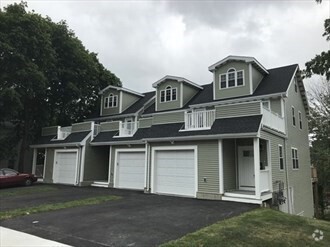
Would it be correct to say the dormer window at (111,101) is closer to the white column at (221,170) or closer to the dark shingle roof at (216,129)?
the dark shingle roof at (216,129)

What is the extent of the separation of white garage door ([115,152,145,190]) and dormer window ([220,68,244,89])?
6.84m

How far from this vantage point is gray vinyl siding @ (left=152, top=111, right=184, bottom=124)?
15.7 m

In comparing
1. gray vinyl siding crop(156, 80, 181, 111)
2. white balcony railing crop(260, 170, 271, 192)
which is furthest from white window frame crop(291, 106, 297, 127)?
gray vinyl siding crop(156, 80, 181, 111)

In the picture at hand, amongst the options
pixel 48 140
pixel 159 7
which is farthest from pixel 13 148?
pixel 159 7

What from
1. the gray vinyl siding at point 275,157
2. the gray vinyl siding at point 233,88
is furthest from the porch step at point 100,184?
the gray vinyl siding at point 275,157

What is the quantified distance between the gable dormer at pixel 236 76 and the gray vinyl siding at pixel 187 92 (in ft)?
9.52

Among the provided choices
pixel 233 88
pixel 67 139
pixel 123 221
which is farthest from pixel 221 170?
pixel 67 139

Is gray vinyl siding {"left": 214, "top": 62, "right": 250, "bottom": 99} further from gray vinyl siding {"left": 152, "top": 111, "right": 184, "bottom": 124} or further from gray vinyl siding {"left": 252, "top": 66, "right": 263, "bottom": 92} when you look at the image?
gray vinyl siding {"left": 152, "top": 111, "right": 184, "bottom": 124}

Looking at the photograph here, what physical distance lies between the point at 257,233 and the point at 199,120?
25.5 ft

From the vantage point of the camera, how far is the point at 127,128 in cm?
1858

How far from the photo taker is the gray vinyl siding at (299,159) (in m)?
15.9

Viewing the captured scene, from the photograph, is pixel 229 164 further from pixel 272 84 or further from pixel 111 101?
pixel 111 101

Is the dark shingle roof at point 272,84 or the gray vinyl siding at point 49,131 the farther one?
the gray vinyl siding at point 49,131

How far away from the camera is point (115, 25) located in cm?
1773
